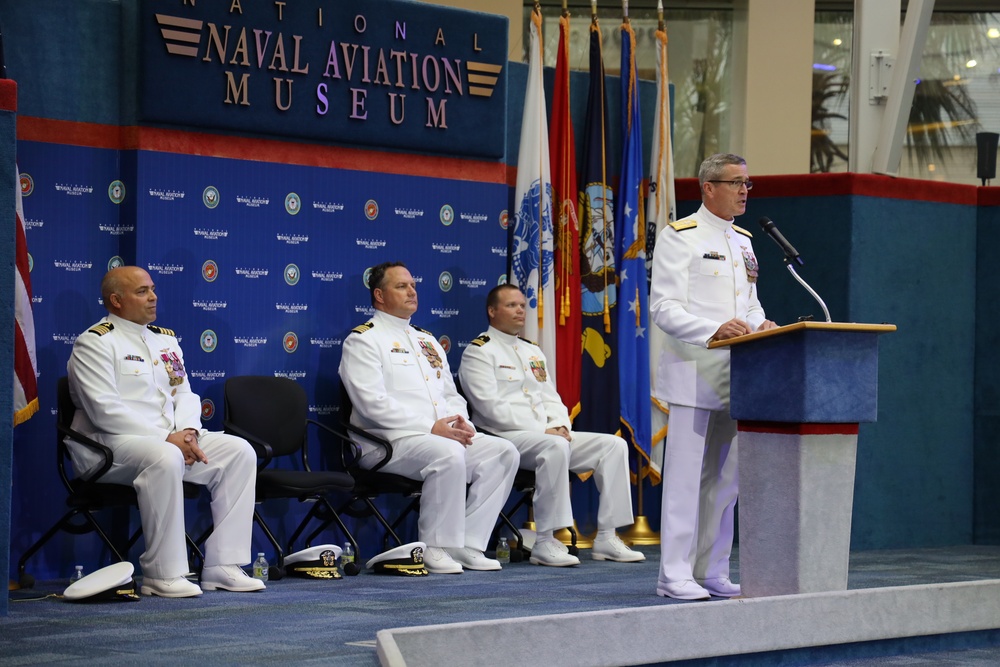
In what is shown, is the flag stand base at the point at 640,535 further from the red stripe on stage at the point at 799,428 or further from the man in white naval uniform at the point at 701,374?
the red stripe on stage at the point at 799,428

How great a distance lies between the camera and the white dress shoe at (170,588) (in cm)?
570

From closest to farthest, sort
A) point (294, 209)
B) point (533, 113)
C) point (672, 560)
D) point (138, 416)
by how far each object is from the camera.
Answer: point (672, 560), point (138, 416), point (294, 209), point (533, 113)

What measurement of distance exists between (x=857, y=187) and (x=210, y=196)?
345 centimetres

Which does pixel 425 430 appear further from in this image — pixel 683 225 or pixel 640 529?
pixel 683 225

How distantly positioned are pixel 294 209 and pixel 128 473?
181 centimetres

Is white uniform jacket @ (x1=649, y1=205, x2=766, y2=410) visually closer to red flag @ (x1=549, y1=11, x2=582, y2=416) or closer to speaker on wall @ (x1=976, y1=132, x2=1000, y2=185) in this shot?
red flag @ (x1=549, y1=11, x2=582, y2=416)

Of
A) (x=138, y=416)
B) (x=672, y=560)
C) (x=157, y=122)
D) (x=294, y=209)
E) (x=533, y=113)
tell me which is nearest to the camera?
(x=672, y=560)

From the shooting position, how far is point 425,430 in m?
6.97

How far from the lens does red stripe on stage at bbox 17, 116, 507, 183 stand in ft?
21.2

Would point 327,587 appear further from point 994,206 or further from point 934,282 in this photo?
point 994,206

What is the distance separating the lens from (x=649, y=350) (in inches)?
324

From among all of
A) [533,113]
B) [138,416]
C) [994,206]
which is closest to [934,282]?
[994,206]

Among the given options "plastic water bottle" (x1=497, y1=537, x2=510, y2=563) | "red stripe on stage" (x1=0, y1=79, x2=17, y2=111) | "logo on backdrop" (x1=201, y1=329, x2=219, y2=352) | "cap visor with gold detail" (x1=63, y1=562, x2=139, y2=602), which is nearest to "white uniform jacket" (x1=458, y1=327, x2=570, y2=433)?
→ "plastic water bottle" (x1=497, y1=537, x2=510, y2=563)

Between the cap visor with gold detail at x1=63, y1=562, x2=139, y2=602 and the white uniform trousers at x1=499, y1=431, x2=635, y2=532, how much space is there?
2.29 meters
